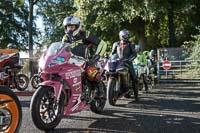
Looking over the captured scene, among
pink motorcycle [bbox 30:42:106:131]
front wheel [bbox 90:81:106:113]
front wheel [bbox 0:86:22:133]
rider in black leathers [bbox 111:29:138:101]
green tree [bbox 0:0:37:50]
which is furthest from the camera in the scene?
green tree [bbox 0:0:37:50]

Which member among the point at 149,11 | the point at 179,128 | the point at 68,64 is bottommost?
the point at 179,128

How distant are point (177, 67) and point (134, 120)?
13938mm

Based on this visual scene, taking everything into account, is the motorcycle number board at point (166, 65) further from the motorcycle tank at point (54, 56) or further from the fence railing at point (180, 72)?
the motorcycle tank at point (54, 56)

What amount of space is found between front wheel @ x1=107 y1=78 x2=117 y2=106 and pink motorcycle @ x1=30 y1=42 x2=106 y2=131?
197 cm

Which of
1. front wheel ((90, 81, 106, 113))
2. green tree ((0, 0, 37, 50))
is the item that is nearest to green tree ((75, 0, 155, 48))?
green tree ((0, 0, 37, 50))

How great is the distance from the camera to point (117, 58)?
10.3 meters

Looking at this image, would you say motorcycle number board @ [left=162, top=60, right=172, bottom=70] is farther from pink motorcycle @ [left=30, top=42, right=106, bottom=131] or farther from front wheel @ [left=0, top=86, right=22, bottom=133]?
front wheel @ [left=0, top=86, right=22, bottom=133]

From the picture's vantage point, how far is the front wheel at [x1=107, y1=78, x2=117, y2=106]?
9648 millimetres

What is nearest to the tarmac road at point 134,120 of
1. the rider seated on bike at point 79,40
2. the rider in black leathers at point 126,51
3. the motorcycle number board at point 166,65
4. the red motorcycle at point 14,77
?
the rider in black leathers at point 126,51

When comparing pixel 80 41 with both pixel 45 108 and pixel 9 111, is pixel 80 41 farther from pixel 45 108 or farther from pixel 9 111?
Answer: pixel 9 111

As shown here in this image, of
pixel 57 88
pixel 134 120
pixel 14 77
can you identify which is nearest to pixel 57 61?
pixel 57 88

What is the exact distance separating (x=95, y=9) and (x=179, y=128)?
22.5m

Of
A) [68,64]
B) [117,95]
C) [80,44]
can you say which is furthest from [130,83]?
[68,64]

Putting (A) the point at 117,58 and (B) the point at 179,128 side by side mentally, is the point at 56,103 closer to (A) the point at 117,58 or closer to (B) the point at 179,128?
(B) the point at 179,128
